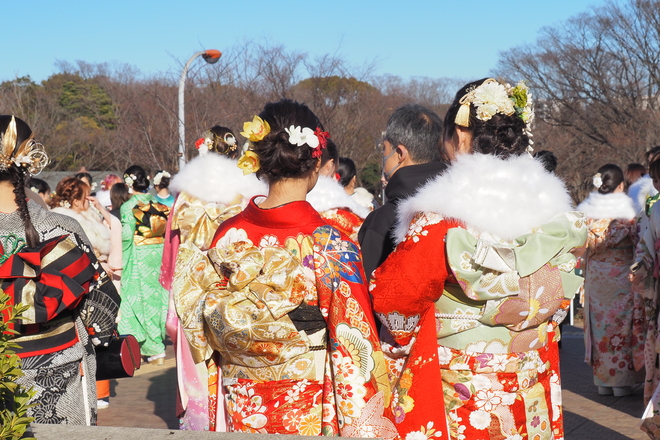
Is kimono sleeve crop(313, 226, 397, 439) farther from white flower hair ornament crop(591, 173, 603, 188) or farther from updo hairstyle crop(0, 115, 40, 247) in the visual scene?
white flower hair ornament crop(591, 173, 603, 188)

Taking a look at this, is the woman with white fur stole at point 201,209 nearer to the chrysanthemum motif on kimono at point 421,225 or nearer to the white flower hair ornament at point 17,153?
the white flower hair ornament at point 17,153

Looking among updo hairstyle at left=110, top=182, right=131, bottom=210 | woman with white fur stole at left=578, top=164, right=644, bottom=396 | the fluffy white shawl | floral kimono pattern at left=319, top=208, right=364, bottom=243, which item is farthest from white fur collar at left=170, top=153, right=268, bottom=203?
updo hairstyle at left=110, top=182, right=131, bottom=210

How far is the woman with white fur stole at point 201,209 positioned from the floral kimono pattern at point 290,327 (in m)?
1.99

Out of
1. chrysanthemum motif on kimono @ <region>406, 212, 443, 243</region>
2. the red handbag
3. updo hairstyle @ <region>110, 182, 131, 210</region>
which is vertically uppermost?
chrysanthemum motif on kimono @ <region>406, 212, 443, 243</region>

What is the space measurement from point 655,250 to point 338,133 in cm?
1205

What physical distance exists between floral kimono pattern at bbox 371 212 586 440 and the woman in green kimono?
5870 mm

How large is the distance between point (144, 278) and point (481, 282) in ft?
20.6

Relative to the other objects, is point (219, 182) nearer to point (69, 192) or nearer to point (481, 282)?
point (69, 192)

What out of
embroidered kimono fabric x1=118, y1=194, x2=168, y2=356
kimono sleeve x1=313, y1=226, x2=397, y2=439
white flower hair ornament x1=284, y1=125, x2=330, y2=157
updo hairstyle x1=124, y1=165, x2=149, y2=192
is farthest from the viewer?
updo hairstyle x1=124, y1=165, x2=149, y2=192

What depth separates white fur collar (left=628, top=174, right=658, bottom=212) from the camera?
7.13m

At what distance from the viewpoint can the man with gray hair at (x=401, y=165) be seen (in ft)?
9.76

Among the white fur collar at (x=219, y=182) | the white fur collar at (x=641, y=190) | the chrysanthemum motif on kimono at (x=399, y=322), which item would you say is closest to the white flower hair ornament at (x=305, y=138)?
the chrysanthemum motif on kimono at (x=399, y=322)

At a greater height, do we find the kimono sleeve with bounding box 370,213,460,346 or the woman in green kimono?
the kimono sleeve with bounding box 370,213,460,346

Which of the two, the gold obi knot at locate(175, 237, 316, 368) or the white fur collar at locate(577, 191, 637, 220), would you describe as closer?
the gold obi knot at locate(175, 237, 316, 368)
